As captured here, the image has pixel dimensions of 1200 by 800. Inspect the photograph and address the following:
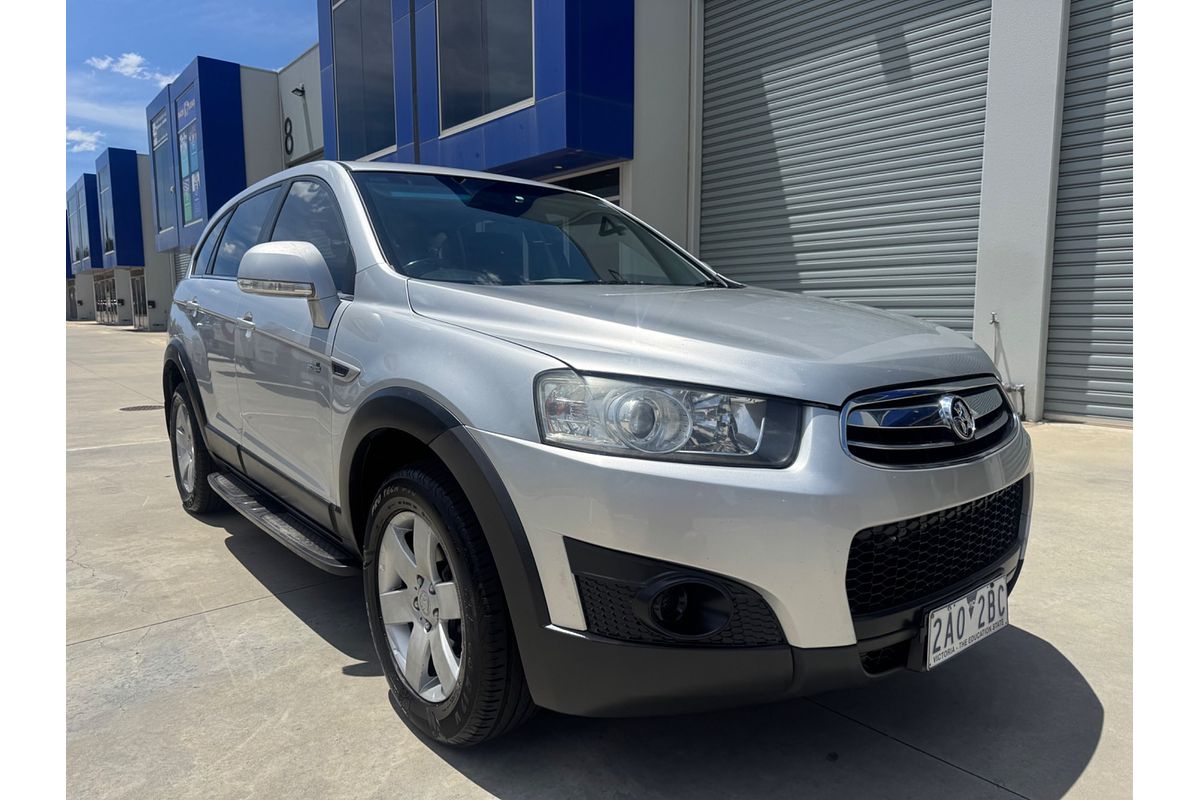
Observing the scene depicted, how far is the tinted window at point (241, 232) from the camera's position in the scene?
3654mm

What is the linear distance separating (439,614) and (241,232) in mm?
2681

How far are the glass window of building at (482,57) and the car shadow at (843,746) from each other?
31.4ft

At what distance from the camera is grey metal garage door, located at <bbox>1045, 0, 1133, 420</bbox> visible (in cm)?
684

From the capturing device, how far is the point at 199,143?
2486 centimetres

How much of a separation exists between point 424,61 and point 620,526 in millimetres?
12939

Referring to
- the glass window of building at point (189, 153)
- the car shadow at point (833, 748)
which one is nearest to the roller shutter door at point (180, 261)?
the glass window of building at point (189, 153)

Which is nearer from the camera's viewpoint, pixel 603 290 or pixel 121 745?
pixel 121 745

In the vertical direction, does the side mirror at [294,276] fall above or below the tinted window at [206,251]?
below

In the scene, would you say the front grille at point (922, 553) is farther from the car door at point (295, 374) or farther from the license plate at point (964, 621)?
the car door at point (295, 374)

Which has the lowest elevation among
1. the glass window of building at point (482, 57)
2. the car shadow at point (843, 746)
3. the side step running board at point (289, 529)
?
the car shadow at point (843, 746)

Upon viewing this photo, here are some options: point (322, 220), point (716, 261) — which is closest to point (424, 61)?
point (716, 261)

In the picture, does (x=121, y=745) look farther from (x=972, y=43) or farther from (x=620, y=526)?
(x=972, y=43)

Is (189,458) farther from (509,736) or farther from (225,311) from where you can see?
(509,736)

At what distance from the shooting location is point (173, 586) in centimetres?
341
